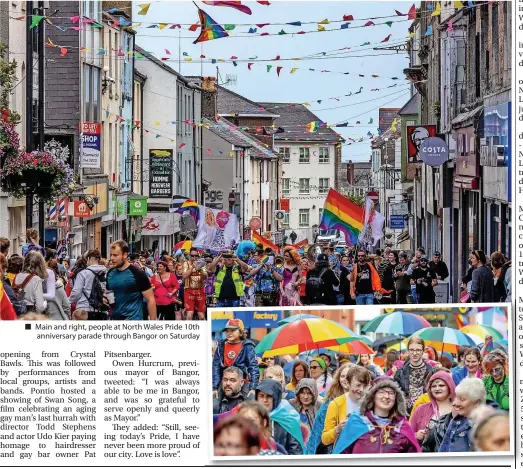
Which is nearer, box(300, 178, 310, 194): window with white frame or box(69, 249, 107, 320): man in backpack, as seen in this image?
box(69, 249, 107, 320): man in backpack

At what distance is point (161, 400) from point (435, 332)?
1.95 m

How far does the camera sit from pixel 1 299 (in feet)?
43.9

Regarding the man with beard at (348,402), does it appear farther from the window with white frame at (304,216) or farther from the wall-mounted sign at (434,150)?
the window with white frame at (304,216)

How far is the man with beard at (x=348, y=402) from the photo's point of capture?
1033 centimetres

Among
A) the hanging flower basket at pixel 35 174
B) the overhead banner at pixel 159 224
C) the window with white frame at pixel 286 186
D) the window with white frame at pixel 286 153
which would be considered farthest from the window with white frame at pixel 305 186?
the hanging flower basket at pixel 35 174

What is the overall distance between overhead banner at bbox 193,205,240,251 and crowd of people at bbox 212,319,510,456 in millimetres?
22738

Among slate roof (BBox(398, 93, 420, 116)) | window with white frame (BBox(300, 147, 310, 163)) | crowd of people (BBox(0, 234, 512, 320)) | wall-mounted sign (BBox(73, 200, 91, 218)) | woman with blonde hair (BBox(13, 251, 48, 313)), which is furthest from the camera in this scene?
window with white frame (BBox(300, 147, 310, 163))

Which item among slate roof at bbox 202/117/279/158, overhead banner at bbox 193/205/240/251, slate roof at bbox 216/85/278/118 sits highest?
slate roof at bbox 216/85/278/118

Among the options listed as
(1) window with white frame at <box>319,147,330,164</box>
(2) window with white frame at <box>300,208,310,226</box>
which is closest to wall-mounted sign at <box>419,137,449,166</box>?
(2) window with white frame at <box>300,208,310,226</box>

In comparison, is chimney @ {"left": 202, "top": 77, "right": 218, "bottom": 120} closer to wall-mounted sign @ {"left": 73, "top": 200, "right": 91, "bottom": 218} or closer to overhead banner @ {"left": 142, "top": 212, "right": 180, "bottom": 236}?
overhead banner @ {"left": 142, "top": 212, "right": 180, "bottom": 236}

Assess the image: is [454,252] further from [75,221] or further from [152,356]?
[152,356]

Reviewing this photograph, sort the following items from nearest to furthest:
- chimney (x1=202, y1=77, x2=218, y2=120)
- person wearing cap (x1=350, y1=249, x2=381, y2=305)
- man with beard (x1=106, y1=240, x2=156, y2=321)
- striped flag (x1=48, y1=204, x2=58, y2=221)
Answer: man with beard (x1=106, y1=240, x2=156, y2=321), person wearing cap (x1=350, y1=249, x2=381, y2=305), striped flag (x1=48, y1=204, x2=58, y2=221), chimney (x1=202, y1=77, x2=218, y2=120)

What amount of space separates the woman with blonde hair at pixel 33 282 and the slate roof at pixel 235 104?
3503 inches

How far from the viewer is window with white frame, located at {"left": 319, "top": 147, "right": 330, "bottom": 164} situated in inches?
4860
